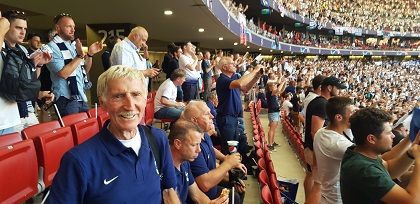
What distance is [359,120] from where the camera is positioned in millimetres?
2494

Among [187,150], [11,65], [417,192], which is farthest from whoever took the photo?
[11,65]

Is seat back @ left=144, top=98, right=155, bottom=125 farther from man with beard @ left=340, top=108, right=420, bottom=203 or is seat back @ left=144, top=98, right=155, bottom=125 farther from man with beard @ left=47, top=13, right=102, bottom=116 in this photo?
man with beard @ left=340, top=108, right=420, bottom=203

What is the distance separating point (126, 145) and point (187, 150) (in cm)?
94

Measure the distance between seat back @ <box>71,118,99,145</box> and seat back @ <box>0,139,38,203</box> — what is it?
630 mm

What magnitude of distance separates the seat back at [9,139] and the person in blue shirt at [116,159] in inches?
58.6

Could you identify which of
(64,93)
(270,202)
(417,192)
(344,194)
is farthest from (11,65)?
(417,192)

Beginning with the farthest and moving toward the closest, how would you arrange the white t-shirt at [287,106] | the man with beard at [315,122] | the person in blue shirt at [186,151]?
the white t-shirt at [287,106] → the man with beard at [315,122] → the person in blue shirt at [186,151]

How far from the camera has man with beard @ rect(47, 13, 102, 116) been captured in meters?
3.57

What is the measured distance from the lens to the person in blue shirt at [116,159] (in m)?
1.32

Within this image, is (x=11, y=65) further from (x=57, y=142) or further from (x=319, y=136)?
(x=319, y=136)

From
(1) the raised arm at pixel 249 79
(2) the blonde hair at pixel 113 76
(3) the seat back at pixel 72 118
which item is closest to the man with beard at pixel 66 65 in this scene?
(3) the seat back at pixel 72 118

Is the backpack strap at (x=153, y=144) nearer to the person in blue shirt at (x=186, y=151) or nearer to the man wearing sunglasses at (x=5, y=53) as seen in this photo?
the person in blue shirt at (x=186, y=151)

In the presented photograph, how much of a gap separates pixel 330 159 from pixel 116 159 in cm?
224

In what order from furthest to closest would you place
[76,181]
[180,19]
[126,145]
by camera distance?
[180,19] < [126,145] < [76,181]
